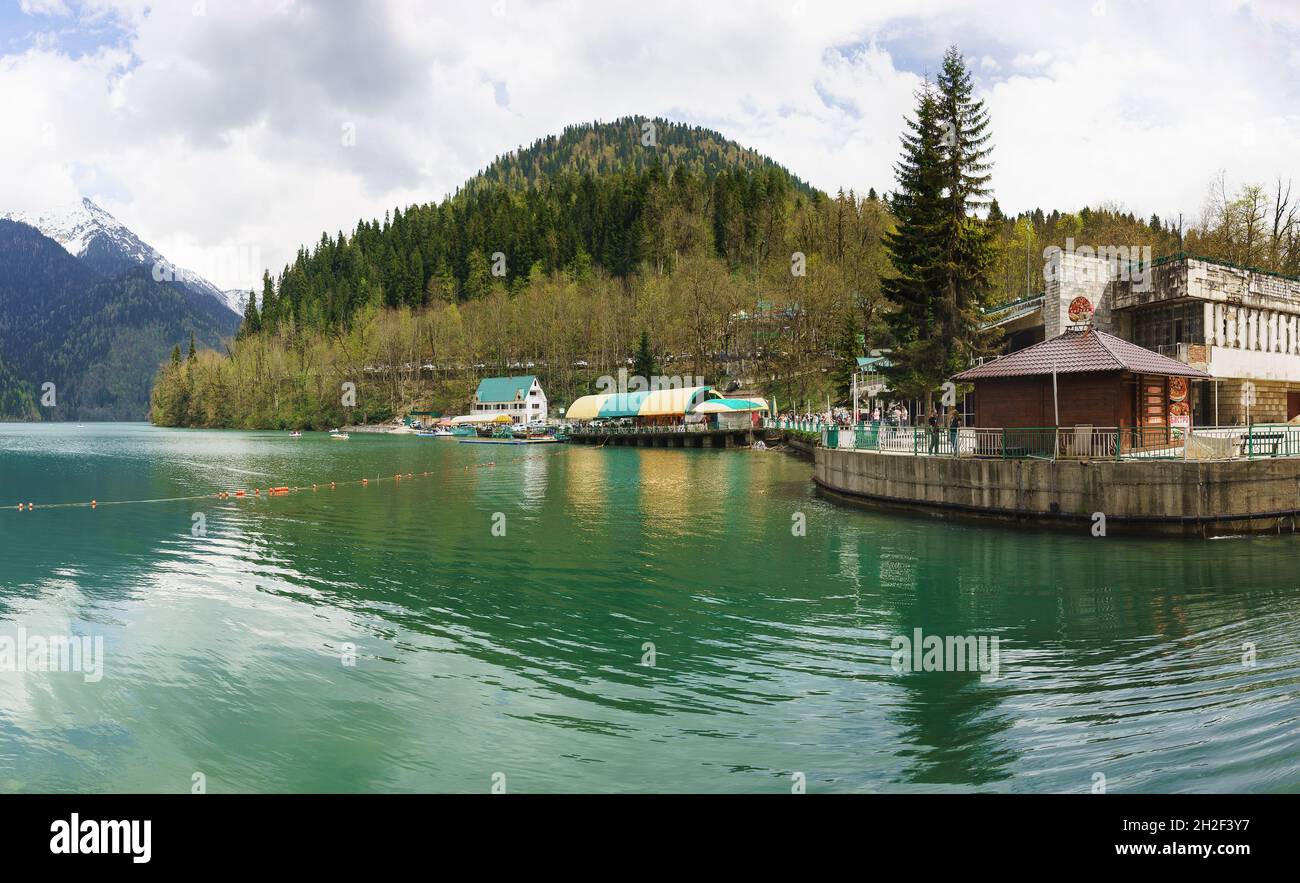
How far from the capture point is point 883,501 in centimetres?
3078

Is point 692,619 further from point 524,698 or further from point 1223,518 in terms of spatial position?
point 1223,518

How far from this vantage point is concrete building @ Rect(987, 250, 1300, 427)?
38969 millimetres

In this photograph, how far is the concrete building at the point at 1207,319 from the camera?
3897 cm

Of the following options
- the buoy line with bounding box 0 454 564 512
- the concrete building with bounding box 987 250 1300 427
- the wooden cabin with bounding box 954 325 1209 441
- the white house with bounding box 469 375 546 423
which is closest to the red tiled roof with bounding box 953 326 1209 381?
the wooden cabin with bounding box 954 325 1209 441

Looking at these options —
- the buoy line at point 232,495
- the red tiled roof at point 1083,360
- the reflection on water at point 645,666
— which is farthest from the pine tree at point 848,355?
the reflection on water at point 645,666

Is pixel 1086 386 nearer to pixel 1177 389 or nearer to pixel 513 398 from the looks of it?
pixel 1177 389

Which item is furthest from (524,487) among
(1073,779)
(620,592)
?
(1073,779)

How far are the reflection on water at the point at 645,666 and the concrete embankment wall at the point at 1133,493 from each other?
121 cm

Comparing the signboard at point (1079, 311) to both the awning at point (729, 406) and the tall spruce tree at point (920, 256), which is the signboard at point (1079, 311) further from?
the awning at point (729, 406)

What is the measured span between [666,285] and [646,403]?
126 feet

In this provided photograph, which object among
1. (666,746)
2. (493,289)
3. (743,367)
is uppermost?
(493,289)

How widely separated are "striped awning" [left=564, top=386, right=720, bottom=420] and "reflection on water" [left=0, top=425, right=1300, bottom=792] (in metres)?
59.8
